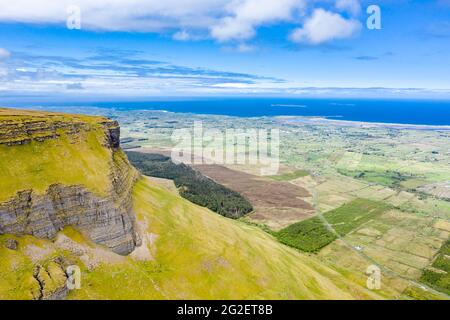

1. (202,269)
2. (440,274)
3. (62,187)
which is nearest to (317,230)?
(440,274)

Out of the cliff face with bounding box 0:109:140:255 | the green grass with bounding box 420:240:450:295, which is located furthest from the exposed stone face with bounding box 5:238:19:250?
the green grass with bounding box 420:240:450:295

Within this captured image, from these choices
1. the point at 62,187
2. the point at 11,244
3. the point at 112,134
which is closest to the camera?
the point at 11,244

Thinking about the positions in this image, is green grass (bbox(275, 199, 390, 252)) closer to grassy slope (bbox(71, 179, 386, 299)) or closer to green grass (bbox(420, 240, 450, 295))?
grassy slope (bbox(71, 179, 386, 299))

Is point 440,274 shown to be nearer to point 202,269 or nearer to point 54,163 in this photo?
Result: point 202,269

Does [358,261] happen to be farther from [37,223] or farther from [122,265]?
[37,223]

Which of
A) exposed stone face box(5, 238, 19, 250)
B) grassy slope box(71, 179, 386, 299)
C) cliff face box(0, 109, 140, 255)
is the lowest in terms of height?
grassy slope box(71, 179, 386, 299)

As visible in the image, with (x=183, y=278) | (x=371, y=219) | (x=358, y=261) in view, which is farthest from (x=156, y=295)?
(x=371, y=219)

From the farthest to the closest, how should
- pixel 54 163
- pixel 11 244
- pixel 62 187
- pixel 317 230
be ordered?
pixel 317 230 < pixel 54 163 < pixel 62 187 < pixel 11 244
